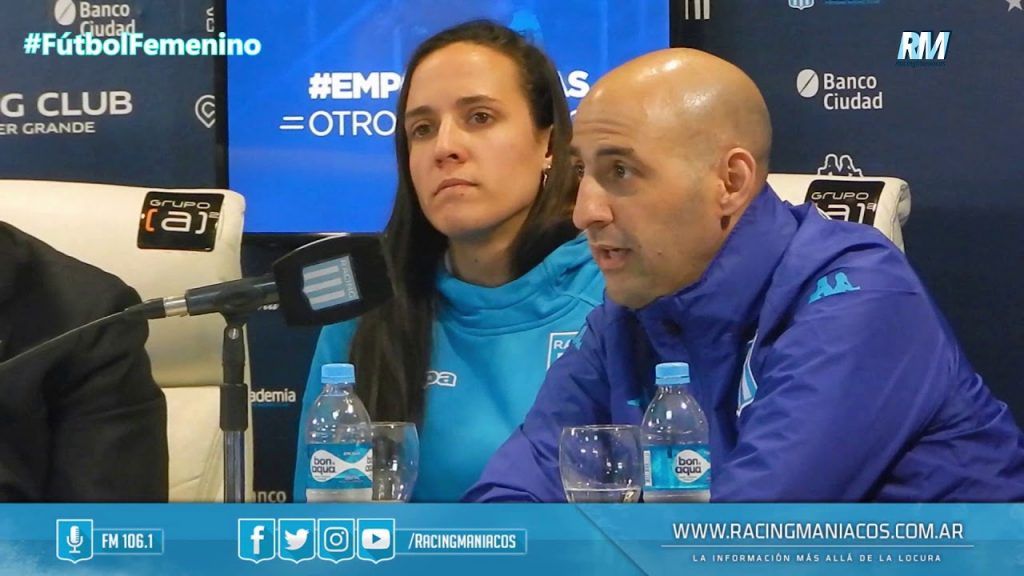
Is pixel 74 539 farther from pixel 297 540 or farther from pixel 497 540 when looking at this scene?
pixel 497 540

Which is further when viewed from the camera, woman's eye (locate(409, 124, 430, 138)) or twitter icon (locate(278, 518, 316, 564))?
woman's eye (locate(409, 124, 430, 138))

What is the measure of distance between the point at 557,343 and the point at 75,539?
758 mm

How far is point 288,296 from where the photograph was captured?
1.05 metres

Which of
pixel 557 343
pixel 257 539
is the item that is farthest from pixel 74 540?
pixel 557 343

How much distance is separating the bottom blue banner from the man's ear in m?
0.36

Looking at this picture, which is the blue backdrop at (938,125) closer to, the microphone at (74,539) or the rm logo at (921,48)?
the rm logo at (921,48)

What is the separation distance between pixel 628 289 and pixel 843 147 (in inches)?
36.1

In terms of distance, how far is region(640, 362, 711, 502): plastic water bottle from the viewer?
1059mm

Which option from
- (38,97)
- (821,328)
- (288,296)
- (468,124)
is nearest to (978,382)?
(821,328)

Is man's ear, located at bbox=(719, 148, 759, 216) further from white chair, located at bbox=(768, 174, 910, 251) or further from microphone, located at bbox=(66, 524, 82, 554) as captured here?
microphone, located at bbox=(66, 524, 82, 554)

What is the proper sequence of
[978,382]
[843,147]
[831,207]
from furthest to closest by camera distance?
[843,147] → [831,207] → [978,382]

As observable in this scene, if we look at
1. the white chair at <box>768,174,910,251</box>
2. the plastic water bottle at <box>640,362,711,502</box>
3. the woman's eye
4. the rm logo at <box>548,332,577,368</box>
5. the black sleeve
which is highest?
the woman's eye

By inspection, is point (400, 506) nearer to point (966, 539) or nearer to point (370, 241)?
point (370, 241)

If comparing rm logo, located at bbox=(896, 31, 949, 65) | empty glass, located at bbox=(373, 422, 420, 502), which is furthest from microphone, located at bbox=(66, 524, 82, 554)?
rm logo, located at bbox=(896, 31, 949, 65)
